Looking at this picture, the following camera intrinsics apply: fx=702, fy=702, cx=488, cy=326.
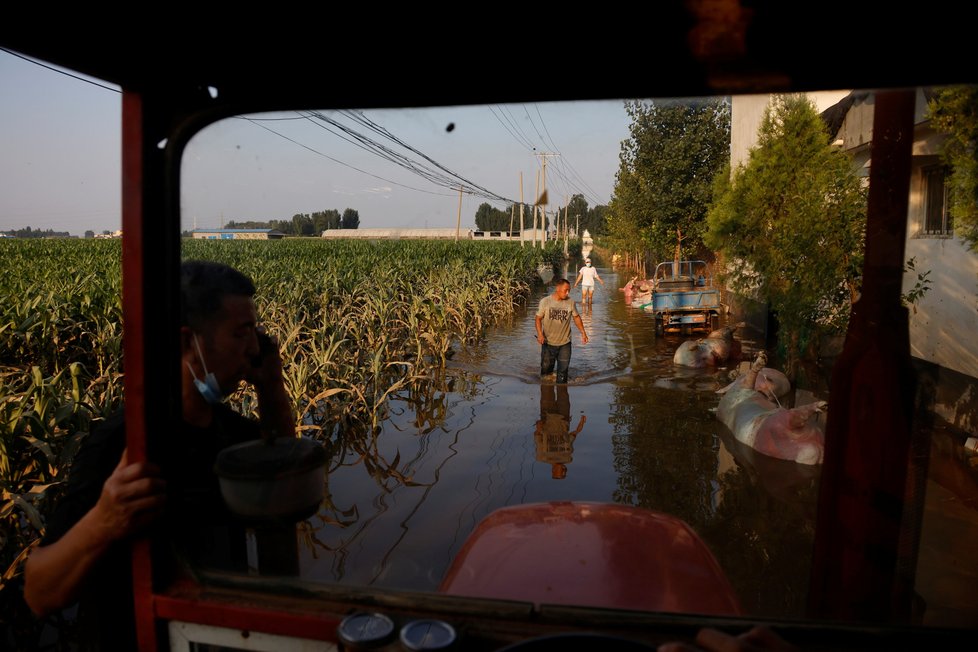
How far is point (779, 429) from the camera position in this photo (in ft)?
22.6

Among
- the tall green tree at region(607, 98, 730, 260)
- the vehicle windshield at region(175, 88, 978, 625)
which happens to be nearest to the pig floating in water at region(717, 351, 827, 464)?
the vehicle windshield at region(175, 88, 978, 625)

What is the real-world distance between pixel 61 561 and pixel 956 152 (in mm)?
6189

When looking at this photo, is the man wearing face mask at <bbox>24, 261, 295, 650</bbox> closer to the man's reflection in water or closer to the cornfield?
the cornfield

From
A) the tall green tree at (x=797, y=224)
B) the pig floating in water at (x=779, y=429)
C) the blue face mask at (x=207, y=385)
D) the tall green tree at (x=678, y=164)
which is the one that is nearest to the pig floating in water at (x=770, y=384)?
the pig floating in water at (x=779, y=429)

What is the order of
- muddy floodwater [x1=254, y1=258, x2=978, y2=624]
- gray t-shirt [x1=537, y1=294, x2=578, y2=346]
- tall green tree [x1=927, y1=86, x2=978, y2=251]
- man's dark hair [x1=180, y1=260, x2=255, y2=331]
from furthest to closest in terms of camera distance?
gray t-shirt [x1=537, y1=294, x2=578, y2=346], tall green tree [x1=927, y1=86, x2=978, y2=251], muddy floodwater [x1=254, y1=258, x2=978, y2=624], man's dark hair [x1=180, y1=260, x2=255, y2=331]

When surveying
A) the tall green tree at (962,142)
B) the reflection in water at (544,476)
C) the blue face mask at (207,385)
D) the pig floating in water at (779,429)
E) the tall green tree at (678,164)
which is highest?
the tall green tree at (678,164)

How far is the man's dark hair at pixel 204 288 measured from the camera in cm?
182

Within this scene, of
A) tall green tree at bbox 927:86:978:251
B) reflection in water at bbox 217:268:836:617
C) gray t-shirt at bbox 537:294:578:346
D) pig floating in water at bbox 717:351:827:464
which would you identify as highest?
tall green tree at bbox 927:86:978:251

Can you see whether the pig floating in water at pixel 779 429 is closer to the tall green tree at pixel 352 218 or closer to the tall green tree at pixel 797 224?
the tall green tree at pixel 797 224

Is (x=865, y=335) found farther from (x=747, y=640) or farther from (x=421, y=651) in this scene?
(x=421, y=651)

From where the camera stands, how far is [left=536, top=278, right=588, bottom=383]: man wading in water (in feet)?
33.0

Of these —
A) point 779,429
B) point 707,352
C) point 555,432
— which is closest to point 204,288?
point 779,429

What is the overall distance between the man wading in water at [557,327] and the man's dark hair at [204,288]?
7.88 meters

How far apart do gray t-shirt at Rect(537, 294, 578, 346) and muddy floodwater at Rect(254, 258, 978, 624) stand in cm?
82
